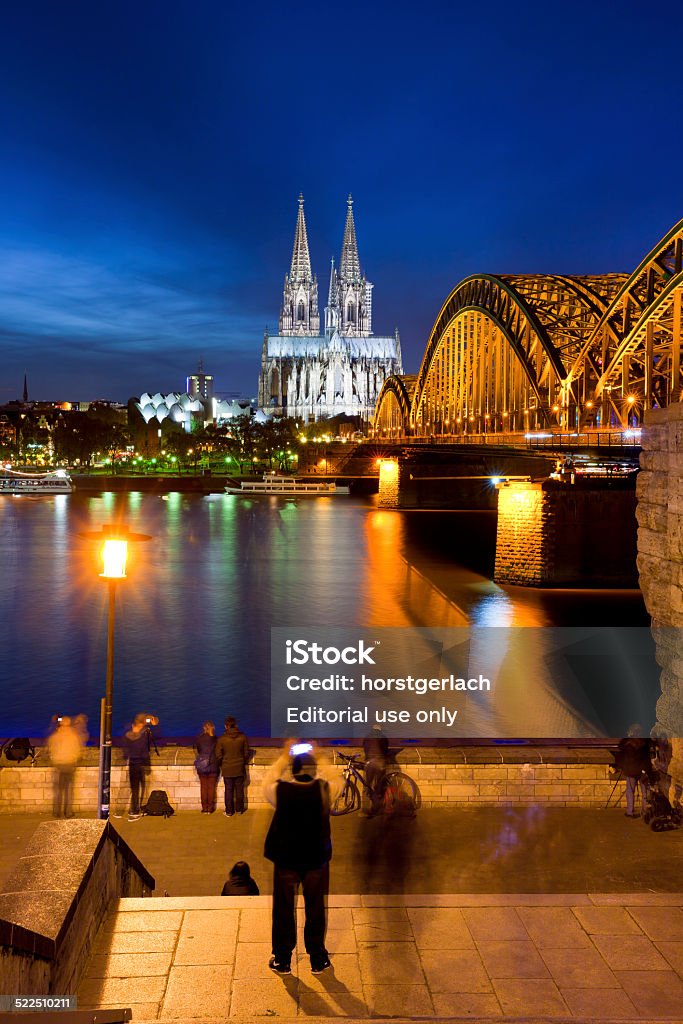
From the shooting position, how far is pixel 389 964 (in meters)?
5.90

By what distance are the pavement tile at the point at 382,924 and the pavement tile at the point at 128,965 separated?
1.31 metres

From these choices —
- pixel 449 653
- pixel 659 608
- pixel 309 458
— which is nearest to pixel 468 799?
pixel 659 608

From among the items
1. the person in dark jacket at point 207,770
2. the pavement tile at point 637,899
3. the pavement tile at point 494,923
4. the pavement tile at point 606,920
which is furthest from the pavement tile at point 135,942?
the person in dark jacket at point 207,770

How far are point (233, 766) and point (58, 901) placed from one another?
14.7 ft

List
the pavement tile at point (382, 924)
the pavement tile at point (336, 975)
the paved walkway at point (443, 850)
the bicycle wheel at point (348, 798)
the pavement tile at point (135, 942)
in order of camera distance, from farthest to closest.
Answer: the bicycle wheel at point (348, 798) → the paved walkway at point (443, 850) → the pavement tile at point (382, 924) → the pavement tile at point (135, 942) → the pavement tile at point (336, 975)

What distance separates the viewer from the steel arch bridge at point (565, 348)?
121ft

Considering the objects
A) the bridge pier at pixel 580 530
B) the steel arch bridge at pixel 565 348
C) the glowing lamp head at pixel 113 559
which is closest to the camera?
the glowing lamp head at pixel 113 559

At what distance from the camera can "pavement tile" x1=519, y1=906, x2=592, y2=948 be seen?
20.4 feet

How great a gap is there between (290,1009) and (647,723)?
15.9 metres

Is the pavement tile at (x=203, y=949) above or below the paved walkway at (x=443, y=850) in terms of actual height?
above

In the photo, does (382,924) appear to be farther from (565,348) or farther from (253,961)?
(565,348)

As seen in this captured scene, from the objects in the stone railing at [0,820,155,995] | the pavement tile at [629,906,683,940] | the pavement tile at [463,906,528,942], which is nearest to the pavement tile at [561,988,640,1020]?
the pavement tile at [463,906,528,942]

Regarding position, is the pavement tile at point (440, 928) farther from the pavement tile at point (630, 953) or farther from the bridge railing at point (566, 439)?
the bridge railing at point (566, 439)

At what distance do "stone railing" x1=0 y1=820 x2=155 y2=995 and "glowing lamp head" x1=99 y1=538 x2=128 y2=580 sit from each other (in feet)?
12.0
